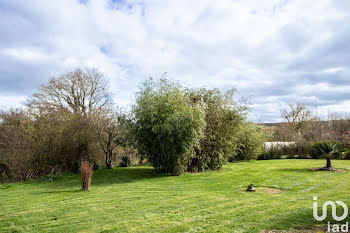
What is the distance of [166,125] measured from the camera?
1064cm

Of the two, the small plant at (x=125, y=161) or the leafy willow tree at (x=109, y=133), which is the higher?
the leafy willow tree at (x=109, y=133)

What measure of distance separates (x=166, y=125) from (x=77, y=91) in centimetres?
1366

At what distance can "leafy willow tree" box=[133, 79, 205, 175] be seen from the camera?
36.2ft

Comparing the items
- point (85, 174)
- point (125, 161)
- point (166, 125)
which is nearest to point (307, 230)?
point (85, 174)

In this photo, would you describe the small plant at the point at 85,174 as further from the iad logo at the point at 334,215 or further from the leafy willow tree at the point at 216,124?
the iad logo at the point at 334,215

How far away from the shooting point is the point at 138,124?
39.3ft

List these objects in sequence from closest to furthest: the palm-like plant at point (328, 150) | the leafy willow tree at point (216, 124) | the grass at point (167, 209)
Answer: the grass at point (167, 209) → the palm-like plant at point (328, 150) → the leafy willow tree at point (216, 124)

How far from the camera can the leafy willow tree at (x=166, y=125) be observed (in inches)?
434

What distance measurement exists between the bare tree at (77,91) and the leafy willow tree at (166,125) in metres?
8.48

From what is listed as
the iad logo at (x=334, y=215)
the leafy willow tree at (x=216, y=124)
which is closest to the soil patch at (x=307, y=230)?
the iad logo at (x=334, y=215)

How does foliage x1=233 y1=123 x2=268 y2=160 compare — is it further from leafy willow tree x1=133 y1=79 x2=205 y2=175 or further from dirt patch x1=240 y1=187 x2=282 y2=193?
dirt patch x1=240 y1=187 x2=282 y2=193

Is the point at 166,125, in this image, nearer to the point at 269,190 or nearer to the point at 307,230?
the point at 269,190

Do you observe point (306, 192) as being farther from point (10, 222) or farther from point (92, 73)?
point (92, 73)

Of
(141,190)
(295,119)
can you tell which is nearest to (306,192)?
(141,190)
